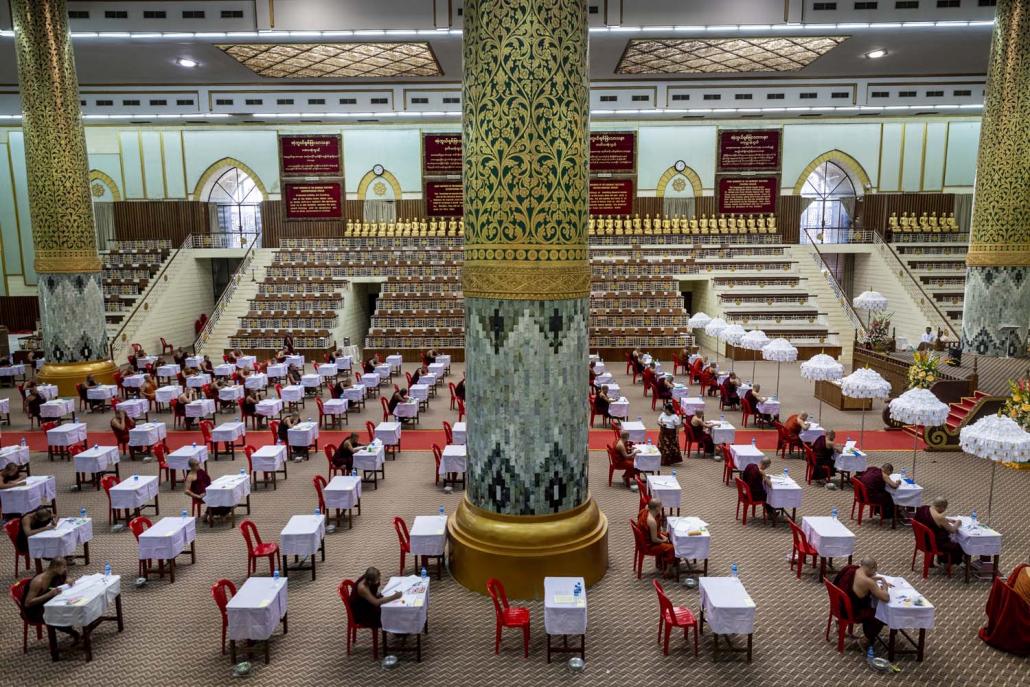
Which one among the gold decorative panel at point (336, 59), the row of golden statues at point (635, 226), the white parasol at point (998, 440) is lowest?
the white parasol at point (998, 440)

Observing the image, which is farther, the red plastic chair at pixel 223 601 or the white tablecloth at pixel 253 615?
the white tablecloth at pixel 253 615

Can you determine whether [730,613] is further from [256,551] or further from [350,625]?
[256,551]

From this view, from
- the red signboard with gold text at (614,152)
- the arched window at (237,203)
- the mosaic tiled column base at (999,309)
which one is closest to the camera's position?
the mosaic tiled column base at (999,309)

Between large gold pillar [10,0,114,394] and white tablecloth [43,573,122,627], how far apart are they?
41.5 ft

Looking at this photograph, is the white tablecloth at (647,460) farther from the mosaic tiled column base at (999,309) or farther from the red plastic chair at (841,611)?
the mosaic tiled column base at (999,309)

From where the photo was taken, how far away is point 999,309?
1562 cm

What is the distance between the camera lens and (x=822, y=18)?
16.4 metres

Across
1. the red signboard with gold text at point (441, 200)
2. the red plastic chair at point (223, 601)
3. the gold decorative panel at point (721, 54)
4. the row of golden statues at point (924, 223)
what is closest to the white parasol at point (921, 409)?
the red plastic chair at point (223, 601)

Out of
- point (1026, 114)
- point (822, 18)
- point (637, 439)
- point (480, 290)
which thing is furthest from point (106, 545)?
point (1026, 114)

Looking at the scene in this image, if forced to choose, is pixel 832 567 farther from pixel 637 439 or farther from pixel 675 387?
pixel 675 387

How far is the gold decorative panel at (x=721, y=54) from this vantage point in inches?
719

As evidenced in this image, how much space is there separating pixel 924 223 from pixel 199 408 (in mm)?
27982

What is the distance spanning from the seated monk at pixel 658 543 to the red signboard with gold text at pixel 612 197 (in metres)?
22.7

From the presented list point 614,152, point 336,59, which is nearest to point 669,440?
point 336,59
